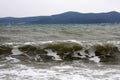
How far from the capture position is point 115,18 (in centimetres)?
5806

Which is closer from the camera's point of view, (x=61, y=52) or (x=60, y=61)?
(x=60, y=61)

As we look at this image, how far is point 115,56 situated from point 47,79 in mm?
4618

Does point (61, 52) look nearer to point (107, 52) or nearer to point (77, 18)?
point (107, 52)

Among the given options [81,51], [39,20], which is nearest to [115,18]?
[39,20]

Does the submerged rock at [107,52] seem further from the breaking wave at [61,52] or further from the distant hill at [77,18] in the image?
the distant hill at [77,18]

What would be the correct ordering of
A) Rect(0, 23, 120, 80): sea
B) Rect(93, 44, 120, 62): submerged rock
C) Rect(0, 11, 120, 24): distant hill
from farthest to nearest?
Rect(0, 11, 120, 24): distant hill
Rect(93, 44, 120, 62): submerged rock
Rect(0, 23, 120, 80): sea

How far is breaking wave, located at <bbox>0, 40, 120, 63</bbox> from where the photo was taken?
8.72 m

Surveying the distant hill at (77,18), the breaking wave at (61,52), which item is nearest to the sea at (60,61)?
the breaking wave at (61,52)

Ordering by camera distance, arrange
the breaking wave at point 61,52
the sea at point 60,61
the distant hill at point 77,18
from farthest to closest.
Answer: the distant hill at point 77,18, the breaking wave at point 61,52, the sea at point 60,61

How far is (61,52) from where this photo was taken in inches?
378

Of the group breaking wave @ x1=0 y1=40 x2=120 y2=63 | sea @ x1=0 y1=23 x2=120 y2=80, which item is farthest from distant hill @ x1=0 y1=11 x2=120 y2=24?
sea @ x1=0 y1=23 x2=120 y2=80

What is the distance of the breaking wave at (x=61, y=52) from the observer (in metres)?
8.72

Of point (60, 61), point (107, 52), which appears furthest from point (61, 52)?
point (107, 52)

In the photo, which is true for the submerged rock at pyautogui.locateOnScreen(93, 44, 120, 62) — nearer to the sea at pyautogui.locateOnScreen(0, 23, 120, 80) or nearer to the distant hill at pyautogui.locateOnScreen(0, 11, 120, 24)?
the sea at pyautogui.locateOnScreen(0, 23, 120, 80)
